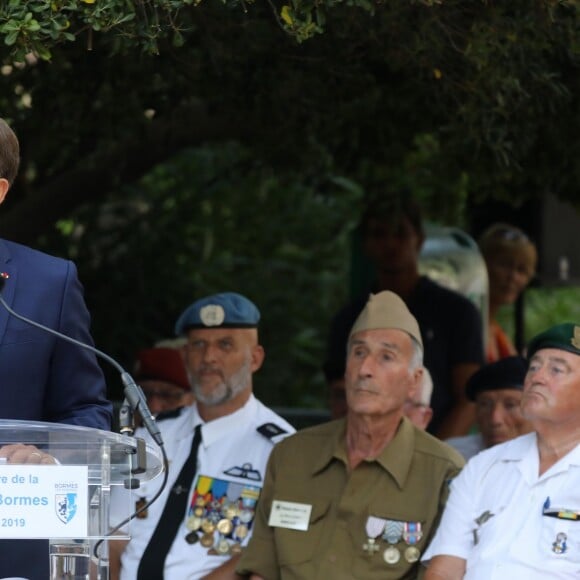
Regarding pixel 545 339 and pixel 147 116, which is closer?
pixel 545 339

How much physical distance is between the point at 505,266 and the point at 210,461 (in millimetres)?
3391

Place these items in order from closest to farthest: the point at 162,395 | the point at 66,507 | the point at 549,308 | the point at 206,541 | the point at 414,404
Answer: the point at 66,507, the point at 206,541, the point at 414,404, the point at 162,395, the point at 549,308

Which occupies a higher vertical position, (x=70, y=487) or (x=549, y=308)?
(x=549, y=308)

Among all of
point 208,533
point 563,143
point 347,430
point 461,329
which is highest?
point 563,143

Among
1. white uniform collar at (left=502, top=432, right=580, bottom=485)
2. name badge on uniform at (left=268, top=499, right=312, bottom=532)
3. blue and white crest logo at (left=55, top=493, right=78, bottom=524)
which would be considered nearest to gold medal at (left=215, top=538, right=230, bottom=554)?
name badge on uniform at (left=268, top=499, right=312, bottom=532)

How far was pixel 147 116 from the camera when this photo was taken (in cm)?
638

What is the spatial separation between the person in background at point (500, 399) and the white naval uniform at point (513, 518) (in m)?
1.13

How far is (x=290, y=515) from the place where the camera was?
5.07 meters

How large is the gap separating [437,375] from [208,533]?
6.98ft

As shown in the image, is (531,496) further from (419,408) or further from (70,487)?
(70,487)

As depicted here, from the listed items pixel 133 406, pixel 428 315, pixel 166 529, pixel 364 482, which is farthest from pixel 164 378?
pixel 133 406

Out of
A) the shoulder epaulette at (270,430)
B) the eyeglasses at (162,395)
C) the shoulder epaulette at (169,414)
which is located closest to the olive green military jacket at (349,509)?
the shoulder epaulette at (270,430)

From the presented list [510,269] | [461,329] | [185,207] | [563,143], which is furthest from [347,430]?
[185,207]

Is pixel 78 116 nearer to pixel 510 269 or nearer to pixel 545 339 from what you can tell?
pixel 545 339
